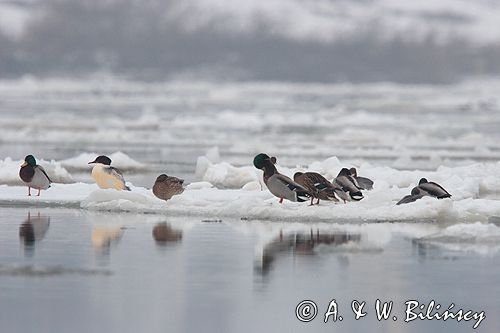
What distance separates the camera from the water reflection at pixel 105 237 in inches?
386

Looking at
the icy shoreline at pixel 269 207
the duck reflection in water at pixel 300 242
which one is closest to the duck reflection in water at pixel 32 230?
the icy shoreline at pixel 269 207

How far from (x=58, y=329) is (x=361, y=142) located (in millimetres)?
25020

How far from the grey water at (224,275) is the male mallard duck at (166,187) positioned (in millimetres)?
1118

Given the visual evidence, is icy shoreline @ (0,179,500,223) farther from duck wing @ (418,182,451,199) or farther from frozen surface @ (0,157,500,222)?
duck wing @ (418,182,451,199)

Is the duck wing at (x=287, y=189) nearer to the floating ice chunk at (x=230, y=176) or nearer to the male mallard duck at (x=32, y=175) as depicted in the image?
the male mallard duck at (x=32, y=175)

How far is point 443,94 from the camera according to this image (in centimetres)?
5897

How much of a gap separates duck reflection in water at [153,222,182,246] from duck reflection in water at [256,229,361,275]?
2.71ft

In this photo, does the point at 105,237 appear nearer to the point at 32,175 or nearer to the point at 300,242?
the point at 300,242

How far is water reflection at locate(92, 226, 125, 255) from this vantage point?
980cm

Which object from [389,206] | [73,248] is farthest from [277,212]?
[73,248]

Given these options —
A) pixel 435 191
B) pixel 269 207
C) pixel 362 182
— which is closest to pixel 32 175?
pixel 269 207

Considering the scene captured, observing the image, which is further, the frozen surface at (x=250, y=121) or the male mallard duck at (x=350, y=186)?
the frozen surface at (x=250, y=121)

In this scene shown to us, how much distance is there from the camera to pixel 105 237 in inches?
414

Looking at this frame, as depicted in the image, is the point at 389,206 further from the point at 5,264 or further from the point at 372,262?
the point at 5,264
